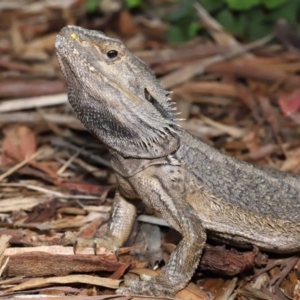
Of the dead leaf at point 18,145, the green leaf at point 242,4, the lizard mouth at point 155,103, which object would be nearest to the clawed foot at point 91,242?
the lizard mouth at point 155,103

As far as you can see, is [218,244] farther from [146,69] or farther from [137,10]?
[137,10]

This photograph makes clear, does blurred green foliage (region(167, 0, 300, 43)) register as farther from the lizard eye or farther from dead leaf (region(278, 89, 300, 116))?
the lizard eye

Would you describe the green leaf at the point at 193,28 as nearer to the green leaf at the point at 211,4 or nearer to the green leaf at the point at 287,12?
the green leaf at the point at 211,4

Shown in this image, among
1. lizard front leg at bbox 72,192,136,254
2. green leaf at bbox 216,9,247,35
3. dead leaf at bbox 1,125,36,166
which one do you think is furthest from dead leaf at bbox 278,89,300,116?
dead leaf at bbox 1,125,36,166

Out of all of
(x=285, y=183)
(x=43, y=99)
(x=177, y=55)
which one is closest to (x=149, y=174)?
(x=285, y=183)

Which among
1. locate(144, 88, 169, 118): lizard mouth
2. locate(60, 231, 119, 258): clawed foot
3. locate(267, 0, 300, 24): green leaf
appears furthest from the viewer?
locate(267, 0, 300, 24): green leaf

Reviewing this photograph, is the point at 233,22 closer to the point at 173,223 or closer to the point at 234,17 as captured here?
the point at 234,17

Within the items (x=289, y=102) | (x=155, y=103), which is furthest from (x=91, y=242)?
(x=289, y=102)
